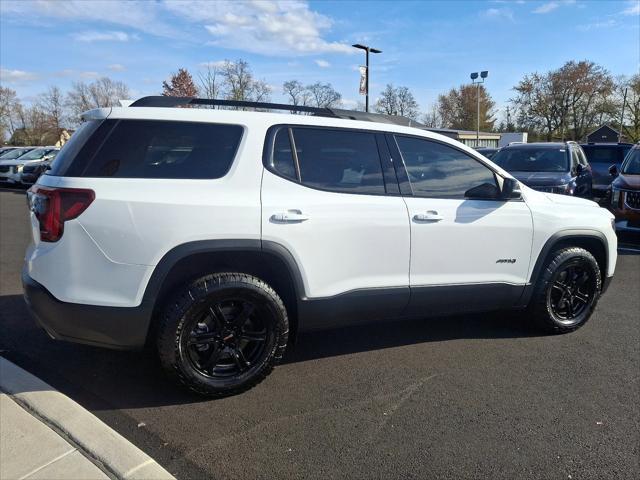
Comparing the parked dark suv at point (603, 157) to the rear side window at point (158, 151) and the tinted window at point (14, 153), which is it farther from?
the tinted window at point (14, 153)

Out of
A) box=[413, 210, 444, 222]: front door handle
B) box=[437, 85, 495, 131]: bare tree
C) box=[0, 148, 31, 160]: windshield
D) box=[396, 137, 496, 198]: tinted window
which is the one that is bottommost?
box=[413, 210, 444, 222]: front door handle

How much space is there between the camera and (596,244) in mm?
4508

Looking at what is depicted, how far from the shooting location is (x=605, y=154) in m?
14.4

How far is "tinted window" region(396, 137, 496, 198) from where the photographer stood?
12.3ft

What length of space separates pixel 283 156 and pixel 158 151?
804 millimetres

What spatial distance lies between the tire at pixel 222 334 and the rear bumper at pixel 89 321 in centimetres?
15

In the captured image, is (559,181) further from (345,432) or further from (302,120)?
(345,432)

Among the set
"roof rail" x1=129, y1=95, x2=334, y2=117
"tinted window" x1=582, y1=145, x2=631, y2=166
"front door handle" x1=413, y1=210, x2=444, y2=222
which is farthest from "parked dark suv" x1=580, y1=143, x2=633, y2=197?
"roof rail" x1=129, y1=95, x2=334, y2=117

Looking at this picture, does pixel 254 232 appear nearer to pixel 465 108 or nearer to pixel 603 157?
pixel 603 157

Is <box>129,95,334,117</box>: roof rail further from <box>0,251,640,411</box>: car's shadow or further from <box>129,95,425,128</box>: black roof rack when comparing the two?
<box>0,251,640,411</box>: car's shadow

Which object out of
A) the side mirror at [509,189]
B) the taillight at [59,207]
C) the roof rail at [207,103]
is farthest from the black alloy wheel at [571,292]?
the taillight at [59,207]

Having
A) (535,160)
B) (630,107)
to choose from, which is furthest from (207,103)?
(630,107)

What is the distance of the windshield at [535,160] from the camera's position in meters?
9.82

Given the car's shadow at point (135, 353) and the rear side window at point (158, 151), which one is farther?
the car's shadow at point (135, 353)
